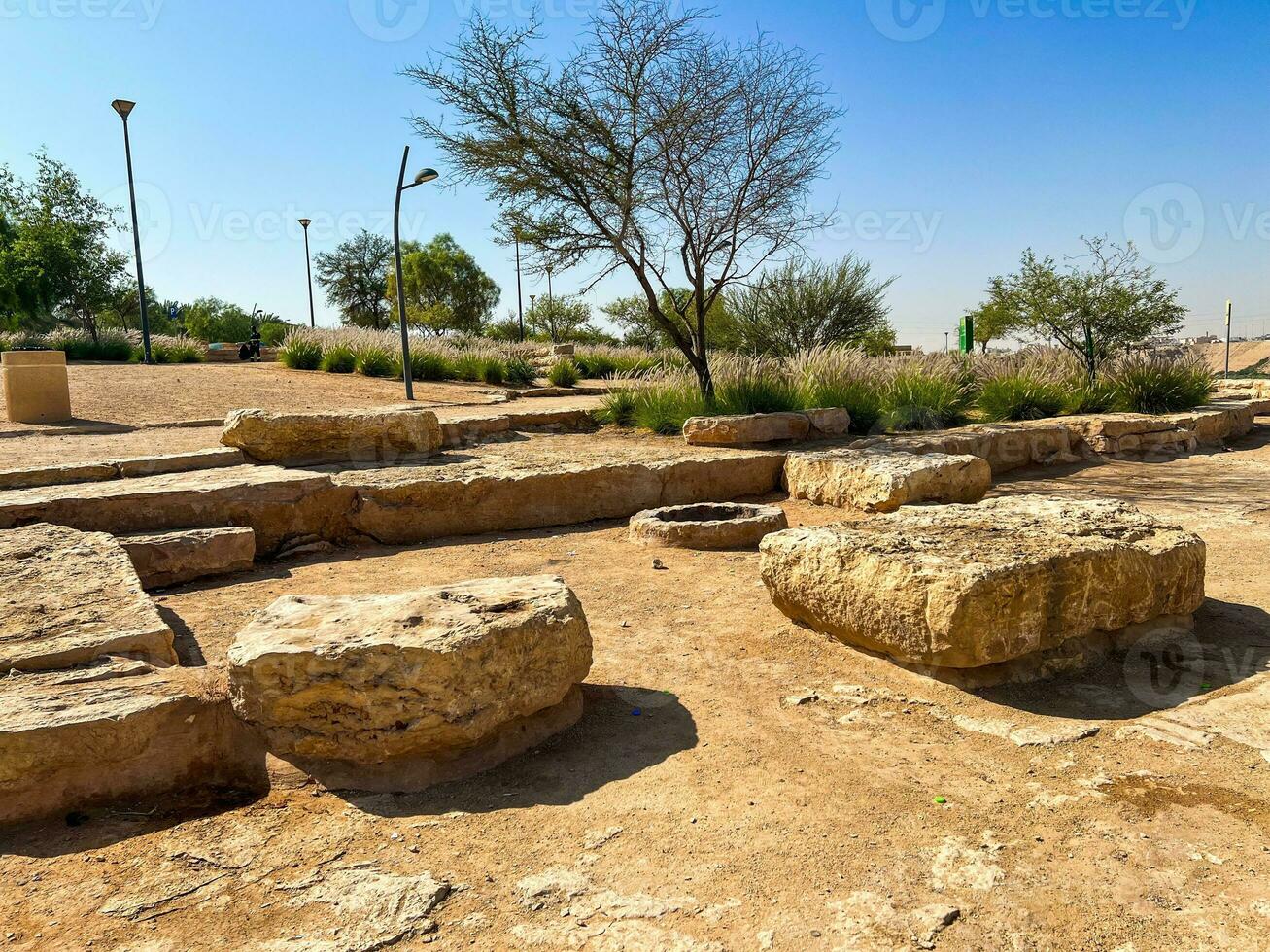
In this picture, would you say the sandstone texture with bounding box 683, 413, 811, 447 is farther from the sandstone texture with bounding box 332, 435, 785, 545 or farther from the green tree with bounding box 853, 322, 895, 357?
the green tree with bounding box 853, 322, 895, 357

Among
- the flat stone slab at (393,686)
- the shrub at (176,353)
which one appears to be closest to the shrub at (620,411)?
the flat stone slab at (393,686)

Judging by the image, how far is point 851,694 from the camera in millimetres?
3076

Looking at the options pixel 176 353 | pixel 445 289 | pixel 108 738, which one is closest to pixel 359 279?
pixel 445 289

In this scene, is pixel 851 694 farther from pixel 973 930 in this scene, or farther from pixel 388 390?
pixel 388 390

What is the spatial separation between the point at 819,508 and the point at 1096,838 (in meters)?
4.53

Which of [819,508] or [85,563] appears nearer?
[85,563]

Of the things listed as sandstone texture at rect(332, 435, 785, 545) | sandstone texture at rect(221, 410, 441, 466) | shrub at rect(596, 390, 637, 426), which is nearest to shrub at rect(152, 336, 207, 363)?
shrub at rect(596, 390, 637, 426)

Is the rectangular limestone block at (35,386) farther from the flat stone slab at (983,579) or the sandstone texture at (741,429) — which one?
the flat stone slab at (983,579)

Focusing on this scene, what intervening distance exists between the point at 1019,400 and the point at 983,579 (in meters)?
8.30

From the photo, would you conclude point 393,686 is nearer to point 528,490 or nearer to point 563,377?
point 528,490

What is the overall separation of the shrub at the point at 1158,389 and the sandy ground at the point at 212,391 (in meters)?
9.42

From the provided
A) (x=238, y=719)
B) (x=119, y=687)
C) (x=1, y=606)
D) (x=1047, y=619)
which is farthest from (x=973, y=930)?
(x=1, y=606)

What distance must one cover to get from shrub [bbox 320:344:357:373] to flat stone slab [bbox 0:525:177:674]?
1276 cm

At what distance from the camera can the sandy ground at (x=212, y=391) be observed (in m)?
9.74
